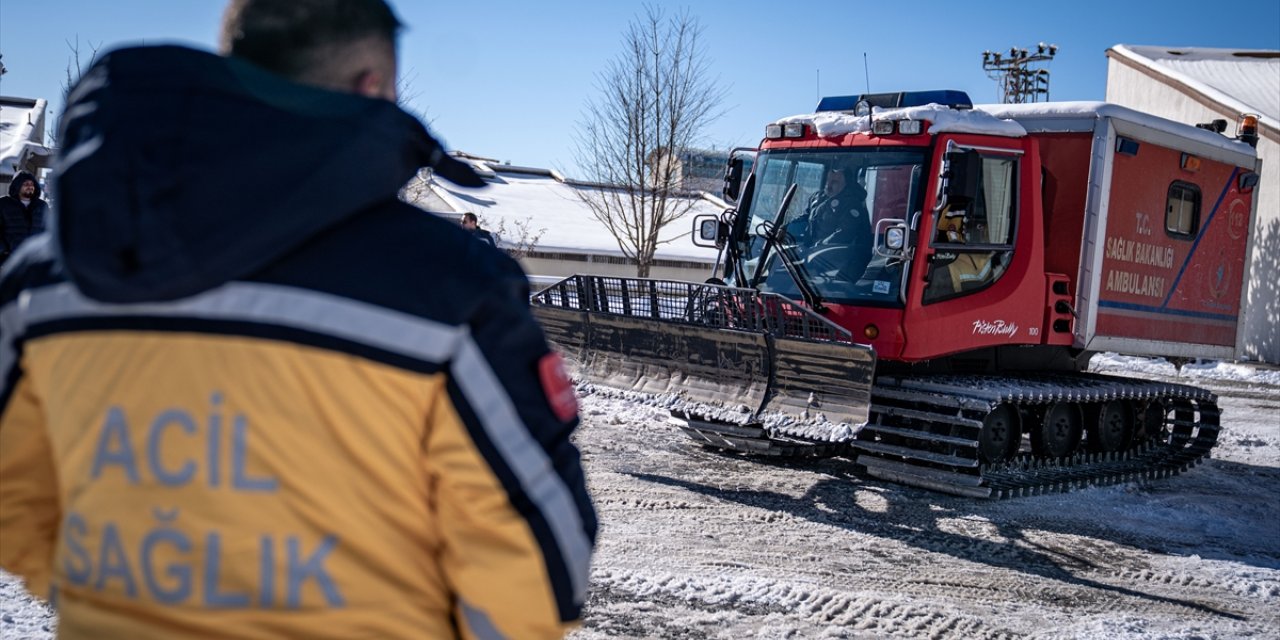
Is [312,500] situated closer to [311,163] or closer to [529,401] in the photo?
[529,401]

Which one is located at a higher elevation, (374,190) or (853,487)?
(374,190)

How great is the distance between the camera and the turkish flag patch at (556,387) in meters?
1.54

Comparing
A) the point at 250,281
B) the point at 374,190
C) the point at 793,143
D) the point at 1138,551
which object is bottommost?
the point at 1138,551

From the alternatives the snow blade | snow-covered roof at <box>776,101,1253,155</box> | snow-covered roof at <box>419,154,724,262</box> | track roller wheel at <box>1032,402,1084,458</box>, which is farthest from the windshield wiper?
snow-covered roof at <box>419,154,724,262</box>

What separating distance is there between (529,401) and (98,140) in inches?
24.0

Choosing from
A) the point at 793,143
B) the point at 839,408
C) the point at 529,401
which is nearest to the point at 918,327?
the point at 839,408

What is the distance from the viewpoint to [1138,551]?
7.36 meters

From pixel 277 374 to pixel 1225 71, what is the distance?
29.0 metres

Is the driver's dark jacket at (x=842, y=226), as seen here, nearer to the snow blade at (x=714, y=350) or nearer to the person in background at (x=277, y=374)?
the snow blade at (x=714, y=350)

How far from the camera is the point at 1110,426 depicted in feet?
33.8

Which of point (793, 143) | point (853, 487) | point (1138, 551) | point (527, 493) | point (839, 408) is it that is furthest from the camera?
point (793, 143)

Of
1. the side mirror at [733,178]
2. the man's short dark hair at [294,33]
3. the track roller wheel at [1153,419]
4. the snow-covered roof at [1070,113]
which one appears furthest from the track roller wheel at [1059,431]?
the man's short dark hair at [294,33]

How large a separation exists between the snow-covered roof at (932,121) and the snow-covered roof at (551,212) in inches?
615

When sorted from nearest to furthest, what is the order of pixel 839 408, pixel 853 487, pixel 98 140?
1. pixel 98 140
2. pixel 839 408
3. pixel 853 487
